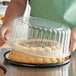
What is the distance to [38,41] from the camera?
3.26 ft

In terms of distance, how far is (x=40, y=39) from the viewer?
1012 millimetres

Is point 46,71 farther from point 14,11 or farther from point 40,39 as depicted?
point 14,11

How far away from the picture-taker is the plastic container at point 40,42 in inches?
37.3

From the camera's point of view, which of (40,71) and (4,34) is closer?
(40,71)

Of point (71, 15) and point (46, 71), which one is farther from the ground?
point (71, 15)

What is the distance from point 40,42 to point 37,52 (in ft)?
0.20

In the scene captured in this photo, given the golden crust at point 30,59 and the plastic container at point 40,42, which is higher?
the plastic container at point 40,42

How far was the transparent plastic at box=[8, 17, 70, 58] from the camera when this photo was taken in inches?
37.4

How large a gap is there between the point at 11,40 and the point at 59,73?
230 mm

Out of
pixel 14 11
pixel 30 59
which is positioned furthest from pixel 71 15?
pixel 30 59

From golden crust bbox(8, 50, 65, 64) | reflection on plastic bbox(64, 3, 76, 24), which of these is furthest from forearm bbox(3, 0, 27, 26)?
golden crust bbox(8, 50, 65, 64)

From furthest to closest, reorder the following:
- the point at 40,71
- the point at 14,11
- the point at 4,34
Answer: the point at 14,11
the point at 4,34
the point at 40,71

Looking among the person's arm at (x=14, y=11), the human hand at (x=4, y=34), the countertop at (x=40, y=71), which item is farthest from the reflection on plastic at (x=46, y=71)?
the person's arm at (x=14, y=11)

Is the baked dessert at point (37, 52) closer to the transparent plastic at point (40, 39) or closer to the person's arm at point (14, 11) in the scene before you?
the transparent plastic at point (40, 39)
